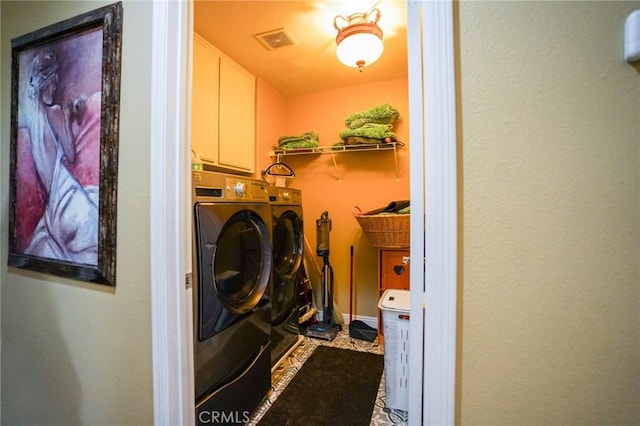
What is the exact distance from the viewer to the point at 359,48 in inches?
63.4

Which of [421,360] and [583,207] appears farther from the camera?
[421,360]

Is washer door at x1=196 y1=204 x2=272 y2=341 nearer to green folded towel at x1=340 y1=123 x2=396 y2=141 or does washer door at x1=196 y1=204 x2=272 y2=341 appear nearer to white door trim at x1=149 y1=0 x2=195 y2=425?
white door trim at x1=149 y1=0 x2=195 y2=425

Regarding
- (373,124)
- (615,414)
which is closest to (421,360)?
(615,414)

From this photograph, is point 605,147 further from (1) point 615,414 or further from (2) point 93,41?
(2) point 93,41

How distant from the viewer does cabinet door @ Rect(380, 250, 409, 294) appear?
229 centimetres

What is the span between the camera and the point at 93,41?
94 centimetres

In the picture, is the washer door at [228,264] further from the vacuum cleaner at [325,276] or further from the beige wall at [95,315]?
the vacuum cleaner at [325,276]

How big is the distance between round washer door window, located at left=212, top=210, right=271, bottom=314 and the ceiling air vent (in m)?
1.26

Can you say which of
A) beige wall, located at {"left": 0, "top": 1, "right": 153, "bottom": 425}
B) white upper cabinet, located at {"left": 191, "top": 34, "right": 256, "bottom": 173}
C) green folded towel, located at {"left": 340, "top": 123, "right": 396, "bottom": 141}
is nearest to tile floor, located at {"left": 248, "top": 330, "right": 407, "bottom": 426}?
beige wall, located at {"left": 0, "top": 1, "right": 153, "bottom": 425}

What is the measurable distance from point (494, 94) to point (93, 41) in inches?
50.8

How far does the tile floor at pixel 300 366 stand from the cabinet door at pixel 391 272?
0.51 metres

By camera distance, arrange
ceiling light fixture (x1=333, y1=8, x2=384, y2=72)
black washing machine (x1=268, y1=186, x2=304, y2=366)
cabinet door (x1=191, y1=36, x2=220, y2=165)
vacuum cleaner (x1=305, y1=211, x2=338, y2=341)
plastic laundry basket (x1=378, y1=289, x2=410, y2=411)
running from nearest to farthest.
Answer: plastic laundry basket (x1=378, y1=289, x2=410, y2=411)
ceiling light fixture (x1=333, y1=8, x2=384, y2=72)
cabinet door (x1=191, y1=36, x2=220, y2=165)
black washing machine (x1=268, y1=186, x2=304, y2=366)
vacuum cleaner (x1=305, y1=211, x2=338, y2=341)

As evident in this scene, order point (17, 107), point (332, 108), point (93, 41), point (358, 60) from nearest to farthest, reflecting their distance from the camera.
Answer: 1. point (93, 41)
2. point (17, 107)
3. point (358, 60)
4. point (332, 108)

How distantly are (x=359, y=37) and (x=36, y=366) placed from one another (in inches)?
88.9
